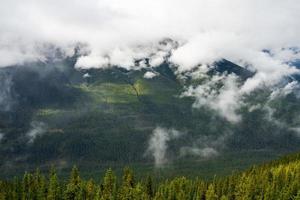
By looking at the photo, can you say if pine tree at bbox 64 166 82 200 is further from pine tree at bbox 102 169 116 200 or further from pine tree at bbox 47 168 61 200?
pine tree at bbox 102 169 116 200

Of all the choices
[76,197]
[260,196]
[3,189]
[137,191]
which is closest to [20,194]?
[3,189]

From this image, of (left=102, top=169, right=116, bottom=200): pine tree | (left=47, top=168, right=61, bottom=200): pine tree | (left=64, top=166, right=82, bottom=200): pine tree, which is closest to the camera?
(left=64, top=166, right=82, bottom=200): pine tree

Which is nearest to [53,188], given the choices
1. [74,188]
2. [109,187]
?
[74,188]

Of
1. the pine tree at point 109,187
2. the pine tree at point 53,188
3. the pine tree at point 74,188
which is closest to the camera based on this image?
the pine tree at point 74,188

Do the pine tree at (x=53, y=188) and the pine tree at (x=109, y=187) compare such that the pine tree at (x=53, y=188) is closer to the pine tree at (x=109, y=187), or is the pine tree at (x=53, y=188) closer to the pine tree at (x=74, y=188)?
the pine tree at (x=74, y=188)

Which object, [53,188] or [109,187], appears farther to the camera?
[109,187]

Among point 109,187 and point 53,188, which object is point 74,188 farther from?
point 109,187

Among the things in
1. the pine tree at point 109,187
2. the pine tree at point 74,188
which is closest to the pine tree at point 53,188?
the pine tree at point 74,188

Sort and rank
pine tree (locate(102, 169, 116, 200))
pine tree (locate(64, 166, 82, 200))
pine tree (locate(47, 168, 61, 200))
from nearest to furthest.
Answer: pine tree (locate(64, 166, 82, 200)), pine tree (locate(47, 168, 61, 200)), pine tree (locate(102, 169, 116, 200))

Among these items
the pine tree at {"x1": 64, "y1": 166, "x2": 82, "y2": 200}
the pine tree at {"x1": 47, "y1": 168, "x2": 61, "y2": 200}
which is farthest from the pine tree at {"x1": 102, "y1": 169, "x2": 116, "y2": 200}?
the pine tree at {"x1": 47, "y1": 168, "x2": 61, "y2": 200}

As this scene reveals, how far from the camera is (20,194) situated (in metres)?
180

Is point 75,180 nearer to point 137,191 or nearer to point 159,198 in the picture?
point 137,191

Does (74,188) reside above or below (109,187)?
below

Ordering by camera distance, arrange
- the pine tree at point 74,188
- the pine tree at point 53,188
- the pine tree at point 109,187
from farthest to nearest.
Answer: the pine tree at point 109,187, the pine tree at point 53,188, the pine tree at point 74,188
